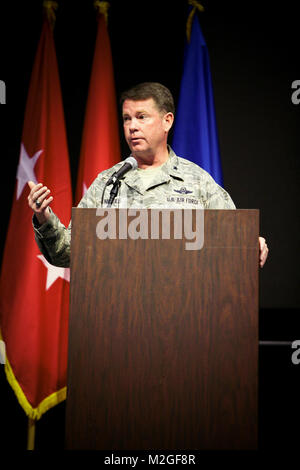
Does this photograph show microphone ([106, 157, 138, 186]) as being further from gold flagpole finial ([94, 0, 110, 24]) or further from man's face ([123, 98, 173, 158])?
gold flagpole finial ([94, 0, 110, 24])

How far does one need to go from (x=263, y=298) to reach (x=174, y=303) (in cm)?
171

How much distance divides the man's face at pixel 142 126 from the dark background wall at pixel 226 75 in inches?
41.9

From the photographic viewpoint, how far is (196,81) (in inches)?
114

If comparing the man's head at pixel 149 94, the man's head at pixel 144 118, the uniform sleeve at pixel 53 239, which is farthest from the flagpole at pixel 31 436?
the man's head at pixel 149 94

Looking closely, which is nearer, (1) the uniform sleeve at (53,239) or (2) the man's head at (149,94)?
(1) the uniform sleeve at (53,239)

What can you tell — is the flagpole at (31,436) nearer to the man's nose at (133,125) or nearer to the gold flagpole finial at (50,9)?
the man's nose at (133,125)

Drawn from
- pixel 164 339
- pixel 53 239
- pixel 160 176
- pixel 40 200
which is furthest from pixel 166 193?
pixel 164 339

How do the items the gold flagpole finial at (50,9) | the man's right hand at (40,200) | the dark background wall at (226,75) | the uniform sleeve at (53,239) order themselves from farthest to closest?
the dark background wall at (226,75) < the gold flagpole finial at (50,9) < the uniform sleeve at (53,239) < the man's right hand at (40,200)

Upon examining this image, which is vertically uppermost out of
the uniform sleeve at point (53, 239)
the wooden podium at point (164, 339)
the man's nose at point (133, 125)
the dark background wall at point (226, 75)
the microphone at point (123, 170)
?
the dark background wall at point (226, 75)

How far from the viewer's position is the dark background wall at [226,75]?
10.1 feet

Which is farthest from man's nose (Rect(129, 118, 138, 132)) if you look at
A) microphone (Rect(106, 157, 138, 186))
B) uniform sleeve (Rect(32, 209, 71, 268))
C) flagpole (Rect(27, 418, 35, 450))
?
flagpole (Rect(27, 418, 35, 450))

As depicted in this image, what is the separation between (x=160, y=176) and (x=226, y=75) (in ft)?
4.38

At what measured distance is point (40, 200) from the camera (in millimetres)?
1638

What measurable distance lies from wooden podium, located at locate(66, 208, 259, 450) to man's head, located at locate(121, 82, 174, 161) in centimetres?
73
